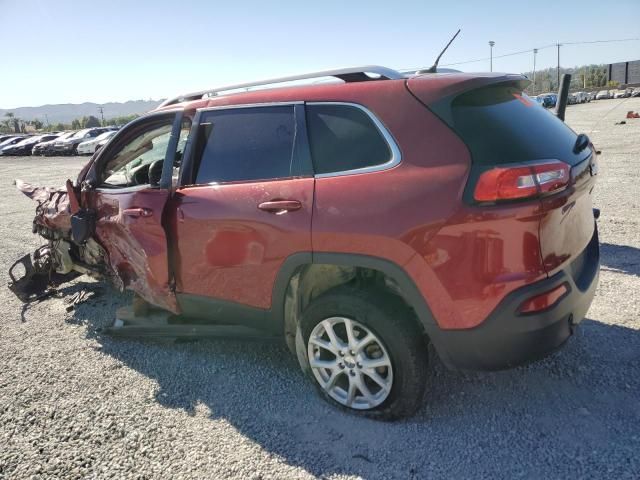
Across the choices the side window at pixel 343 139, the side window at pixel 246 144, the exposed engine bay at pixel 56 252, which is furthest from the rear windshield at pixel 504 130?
the exposed engine bay at pixel 56 252

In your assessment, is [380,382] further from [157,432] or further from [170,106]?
[170,106]

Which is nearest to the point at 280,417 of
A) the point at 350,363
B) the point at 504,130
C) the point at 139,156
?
the point at 350,363

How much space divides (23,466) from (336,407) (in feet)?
5.65

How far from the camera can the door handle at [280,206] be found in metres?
2.70

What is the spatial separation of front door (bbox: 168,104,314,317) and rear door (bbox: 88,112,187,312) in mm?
145

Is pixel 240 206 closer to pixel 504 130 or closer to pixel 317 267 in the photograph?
pixel 317 267

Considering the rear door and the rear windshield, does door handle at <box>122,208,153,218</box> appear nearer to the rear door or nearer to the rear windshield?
the rear door

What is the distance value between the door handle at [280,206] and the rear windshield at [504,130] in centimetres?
91

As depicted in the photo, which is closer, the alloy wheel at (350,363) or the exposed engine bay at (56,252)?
the alloy wheel at (350,363)

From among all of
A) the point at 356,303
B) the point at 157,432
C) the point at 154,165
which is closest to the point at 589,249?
the point at 356,303

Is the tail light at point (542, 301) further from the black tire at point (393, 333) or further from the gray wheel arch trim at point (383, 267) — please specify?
the black tire at point (393, 333)

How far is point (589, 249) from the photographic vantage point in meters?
2.88

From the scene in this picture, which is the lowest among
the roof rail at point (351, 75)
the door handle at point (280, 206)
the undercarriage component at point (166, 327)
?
the undercarriage component at point (166, 327)

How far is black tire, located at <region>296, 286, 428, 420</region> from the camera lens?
2553mm
